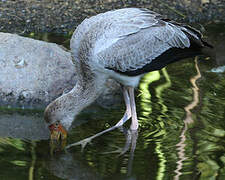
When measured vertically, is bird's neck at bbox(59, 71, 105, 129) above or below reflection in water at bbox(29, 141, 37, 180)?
above

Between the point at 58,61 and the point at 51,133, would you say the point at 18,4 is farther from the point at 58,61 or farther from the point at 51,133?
the point at 51,133

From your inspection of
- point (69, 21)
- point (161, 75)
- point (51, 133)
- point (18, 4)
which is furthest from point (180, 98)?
point (18, 4)

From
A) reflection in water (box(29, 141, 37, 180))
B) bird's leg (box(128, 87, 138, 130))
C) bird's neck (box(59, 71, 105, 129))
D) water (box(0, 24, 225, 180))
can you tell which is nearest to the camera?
reflection in water (box(29, 141, 37, 180))

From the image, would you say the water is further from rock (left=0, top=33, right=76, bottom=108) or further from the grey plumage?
the grey plumage

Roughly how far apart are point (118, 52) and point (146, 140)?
115 cm

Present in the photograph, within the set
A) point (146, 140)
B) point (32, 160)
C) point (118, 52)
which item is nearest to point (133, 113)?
point (146, 140)

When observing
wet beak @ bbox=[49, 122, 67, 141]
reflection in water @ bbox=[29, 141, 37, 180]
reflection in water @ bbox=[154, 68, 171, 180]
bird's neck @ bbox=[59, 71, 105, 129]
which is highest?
bird's neck @ bbox=[59, 71, 105, 129]

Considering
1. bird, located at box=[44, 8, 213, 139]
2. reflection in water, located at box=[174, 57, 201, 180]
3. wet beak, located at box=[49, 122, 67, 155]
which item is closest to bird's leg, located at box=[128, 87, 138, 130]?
bird, located at box=[44, 8, 213, 139]

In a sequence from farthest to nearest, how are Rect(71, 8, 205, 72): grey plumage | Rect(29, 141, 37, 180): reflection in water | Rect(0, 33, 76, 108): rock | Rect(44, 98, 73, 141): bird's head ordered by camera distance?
Rect(0, 33, 76, 108): rock, Rect(71, 8, 205, 72): grey plumage, Rect(44, 98, 73, 141): bird's head, Rect(29, 141, 37, 180): reflection in water

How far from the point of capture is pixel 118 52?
7.41m

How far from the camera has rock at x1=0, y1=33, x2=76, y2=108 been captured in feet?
27.8

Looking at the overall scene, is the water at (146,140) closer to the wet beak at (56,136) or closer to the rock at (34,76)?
the wet beak at (56,136)

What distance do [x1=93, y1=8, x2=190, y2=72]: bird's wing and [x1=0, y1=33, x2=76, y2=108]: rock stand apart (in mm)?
1429

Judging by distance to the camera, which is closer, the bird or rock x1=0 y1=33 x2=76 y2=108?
the bird
